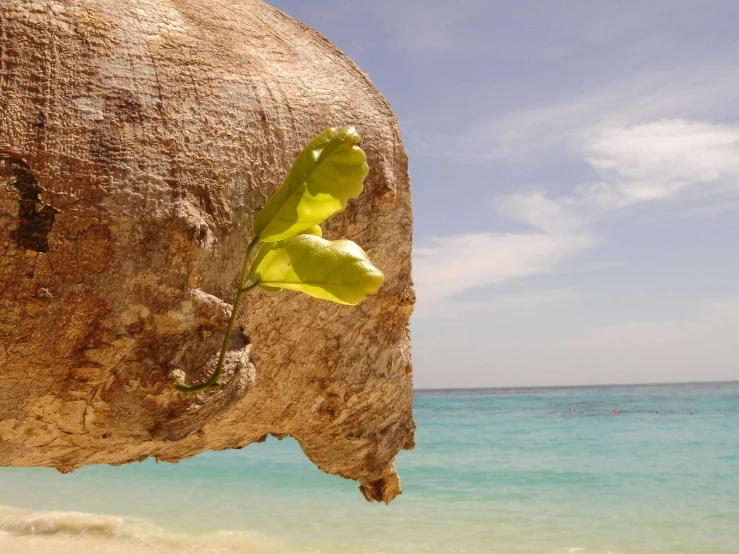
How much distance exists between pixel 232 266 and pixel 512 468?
1078 centimetres

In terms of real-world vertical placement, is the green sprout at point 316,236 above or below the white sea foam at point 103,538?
above

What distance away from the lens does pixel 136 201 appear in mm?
1190

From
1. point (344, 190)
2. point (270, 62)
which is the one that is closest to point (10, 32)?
point (270, 62)

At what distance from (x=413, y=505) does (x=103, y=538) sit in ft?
11.7

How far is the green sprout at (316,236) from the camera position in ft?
3.30

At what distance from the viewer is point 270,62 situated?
1.52 metres

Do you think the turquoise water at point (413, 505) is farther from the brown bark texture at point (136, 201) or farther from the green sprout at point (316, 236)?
the green sprout at point (316, 236)

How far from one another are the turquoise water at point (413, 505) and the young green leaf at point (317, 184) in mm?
5232

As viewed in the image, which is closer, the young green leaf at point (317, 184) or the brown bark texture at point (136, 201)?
the young green leaf at point (317, 184)

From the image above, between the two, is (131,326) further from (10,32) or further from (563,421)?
(563,421)

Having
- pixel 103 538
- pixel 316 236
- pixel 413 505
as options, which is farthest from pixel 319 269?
pixel 413 505

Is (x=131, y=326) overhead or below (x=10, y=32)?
below

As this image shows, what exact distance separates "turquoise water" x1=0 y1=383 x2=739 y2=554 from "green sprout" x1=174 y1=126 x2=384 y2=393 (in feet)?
17.1

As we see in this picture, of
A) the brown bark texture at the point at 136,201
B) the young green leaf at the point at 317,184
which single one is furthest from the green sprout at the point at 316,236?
the brown bark texture at the point at 136,201
